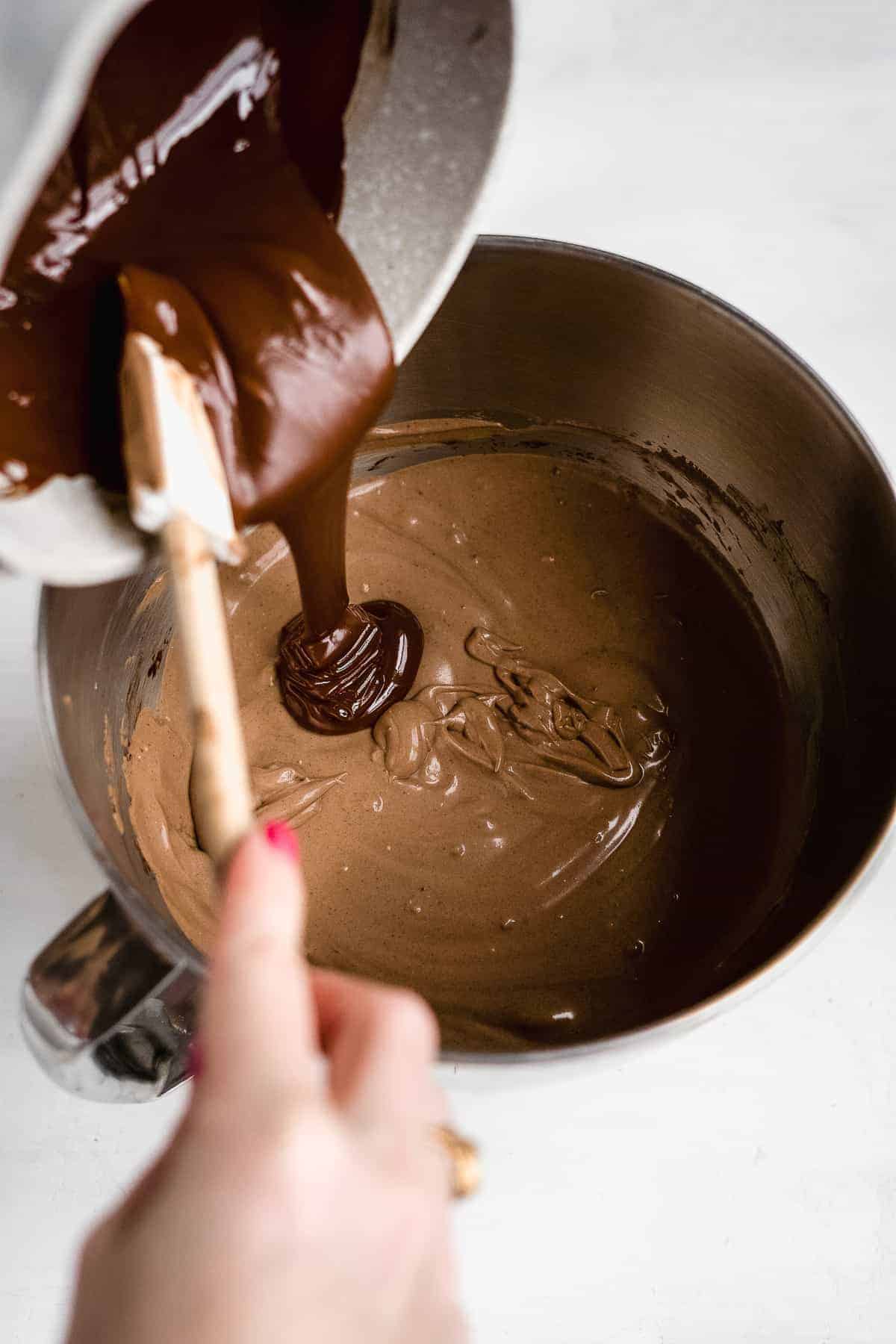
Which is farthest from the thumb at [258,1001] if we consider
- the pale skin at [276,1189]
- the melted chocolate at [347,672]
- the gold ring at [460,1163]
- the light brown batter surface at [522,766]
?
the melted chocolate at [347,672]

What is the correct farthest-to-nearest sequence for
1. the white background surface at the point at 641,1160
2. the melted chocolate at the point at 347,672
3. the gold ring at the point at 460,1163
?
1. the melted chocolate at the point at 347,672
2. the white background surface at the point at 641,1160
3. the gold ring at the point at 460,1163

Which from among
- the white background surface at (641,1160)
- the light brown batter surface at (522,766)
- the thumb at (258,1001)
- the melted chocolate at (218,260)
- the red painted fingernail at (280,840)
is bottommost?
the white background surface at (641,1160)

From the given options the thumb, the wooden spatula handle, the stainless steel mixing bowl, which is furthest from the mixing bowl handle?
the thumb

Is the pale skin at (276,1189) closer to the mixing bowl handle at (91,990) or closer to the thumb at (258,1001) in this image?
the thumb at (258,1001)

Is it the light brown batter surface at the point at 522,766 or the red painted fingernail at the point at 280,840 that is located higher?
the red painted fingernail at the point at 280,840

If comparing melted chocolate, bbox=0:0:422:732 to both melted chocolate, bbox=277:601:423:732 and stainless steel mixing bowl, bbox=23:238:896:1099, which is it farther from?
melted chocolate, bbox=277:601:423:732

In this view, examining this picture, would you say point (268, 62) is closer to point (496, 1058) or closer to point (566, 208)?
point (566, 208)
